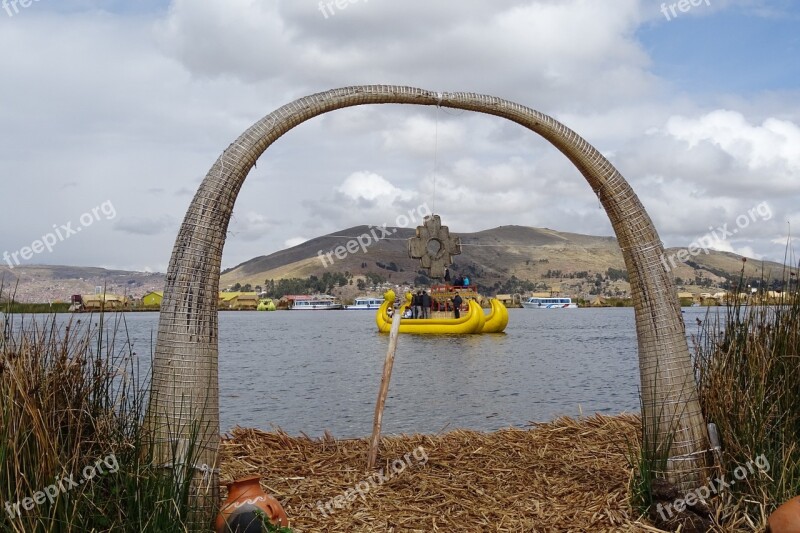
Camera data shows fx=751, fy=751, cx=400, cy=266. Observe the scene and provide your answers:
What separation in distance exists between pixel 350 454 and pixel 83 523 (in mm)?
2898

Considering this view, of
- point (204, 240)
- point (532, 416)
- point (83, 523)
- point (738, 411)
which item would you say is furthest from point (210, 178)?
point (532, 416)

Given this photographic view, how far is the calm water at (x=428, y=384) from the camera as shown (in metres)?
13.7

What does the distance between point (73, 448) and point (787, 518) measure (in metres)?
3.83

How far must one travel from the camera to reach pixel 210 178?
445cm

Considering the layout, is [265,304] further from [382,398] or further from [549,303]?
[382,398]

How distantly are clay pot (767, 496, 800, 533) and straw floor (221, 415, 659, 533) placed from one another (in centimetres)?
72

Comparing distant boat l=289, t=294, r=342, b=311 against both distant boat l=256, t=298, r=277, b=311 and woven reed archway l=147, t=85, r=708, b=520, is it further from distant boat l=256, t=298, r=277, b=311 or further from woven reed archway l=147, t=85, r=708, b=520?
woven reed archway l=147, t=85, r=708, b=520

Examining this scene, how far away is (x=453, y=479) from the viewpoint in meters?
5.64

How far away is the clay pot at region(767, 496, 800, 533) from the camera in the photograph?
4.11 m

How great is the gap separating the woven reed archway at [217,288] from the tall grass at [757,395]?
17cm

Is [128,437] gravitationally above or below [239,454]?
above

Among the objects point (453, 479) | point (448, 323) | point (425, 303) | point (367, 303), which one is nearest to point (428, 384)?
point (453, 479)

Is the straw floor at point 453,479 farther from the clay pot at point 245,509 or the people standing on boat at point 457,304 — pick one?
the people standing on boat at point 457,304

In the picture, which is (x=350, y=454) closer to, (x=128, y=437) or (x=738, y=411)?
(x=128, y=437)
